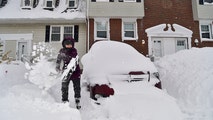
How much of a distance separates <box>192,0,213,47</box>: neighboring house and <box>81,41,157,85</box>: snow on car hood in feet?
36.7

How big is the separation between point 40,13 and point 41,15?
0.33 meters

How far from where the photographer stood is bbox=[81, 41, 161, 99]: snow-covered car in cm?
729

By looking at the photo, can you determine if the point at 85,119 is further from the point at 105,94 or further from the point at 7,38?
the point at 7,38

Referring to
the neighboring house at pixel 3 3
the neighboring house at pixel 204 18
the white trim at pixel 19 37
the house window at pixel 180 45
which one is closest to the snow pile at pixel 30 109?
the white trim at pixel 19 37

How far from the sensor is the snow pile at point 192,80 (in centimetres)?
719

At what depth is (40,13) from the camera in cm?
1830

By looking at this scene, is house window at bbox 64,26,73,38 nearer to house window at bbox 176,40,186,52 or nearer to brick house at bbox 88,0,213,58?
brick house at bbox 88,0,213,58

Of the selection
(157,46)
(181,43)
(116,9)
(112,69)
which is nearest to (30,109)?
(112,69)

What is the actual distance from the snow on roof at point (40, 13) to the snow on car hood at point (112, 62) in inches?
375

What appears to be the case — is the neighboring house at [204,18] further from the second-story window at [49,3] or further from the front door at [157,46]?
the second-story window at [49,3]

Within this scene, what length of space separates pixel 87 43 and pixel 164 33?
18.3 ft

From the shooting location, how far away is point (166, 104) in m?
6.62

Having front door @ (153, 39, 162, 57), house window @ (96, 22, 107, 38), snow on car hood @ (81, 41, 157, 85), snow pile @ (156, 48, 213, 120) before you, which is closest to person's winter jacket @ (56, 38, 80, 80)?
snow on car hood @ (81, 41, 157, 85)

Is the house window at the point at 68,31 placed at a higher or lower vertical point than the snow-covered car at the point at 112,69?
higher
